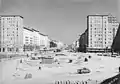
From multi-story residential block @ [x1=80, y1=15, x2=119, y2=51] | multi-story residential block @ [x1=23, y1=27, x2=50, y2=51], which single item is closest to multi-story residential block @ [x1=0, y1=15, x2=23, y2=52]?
multi-story residential block @ [x1=23, y1=27, x2=50, y2=51]

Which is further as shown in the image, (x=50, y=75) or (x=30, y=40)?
(x=30, y=40)

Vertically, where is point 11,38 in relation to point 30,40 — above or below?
above

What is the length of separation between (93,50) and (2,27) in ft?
62.7

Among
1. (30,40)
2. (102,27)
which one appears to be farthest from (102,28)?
(30,40)

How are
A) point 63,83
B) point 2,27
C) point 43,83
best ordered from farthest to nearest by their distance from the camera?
point 2,27, point 43,83, point 63,83

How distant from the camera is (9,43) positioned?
34906 mm

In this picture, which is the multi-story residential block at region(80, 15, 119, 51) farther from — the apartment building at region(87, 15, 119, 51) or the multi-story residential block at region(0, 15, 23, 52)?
the multi-story residential block at region(0, 15, 23, 52)

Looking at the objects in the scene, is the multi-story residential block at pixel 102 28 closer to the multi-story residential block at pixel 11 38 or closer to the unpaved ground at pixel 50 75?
the unpaved ground at pixel 50 75

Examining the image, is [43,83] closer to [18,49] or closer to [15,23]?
[15,23]

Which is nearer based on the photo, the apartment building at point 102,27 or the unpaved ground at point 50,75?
the unpaved ground at point 50,75

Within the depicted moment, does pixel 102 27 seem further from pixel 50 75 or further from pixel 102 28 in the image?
pixel 50 75

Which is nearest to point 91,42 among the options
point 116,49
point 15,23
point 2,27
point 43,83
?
point 15,23

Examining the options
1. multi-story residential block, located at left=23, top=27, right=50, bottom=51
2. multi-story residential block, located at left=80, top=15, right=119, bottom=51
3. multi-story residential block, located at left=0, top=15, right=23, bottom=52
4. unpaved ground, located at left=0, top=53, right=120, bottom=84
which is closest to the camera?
unpaved ground, located at left=0, top=53, right=120, bottom=84

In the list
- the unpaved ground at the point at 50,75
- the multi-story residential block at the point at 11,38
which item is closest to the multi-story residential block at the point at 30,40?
the multi-story residential block at the point at 11,38
